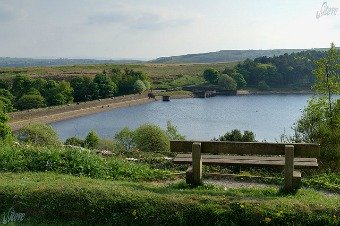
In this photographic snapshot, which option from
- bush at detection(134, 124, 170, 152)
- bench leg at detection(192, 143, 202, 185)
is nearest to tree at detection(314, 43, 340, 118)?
bench leg at detection(192, 143, 202, 185)

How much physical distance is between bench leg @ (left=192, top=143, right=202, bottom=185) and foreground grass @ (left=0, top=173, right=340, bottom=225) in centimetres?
43

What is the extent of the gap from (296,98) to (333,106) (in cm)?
12259

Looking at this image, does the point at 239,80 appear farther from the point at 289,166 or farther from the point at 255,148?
the point at 289,166

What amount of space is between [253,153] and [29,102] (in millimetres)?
95073

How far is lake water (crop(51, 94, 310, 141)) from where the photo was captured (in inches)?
3019

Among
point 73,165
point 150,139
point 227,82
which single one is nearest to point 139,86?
point 227,82

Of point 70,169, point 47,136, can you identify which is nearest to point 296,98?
point 47,136

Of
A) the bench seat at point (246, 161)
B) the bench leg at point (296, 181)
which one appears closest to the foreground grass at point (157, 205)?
the bench leg at point (296, 181)

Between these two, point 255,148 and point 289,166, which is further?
point 255,148

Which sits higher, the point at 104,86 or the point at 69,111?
the point at 104,86

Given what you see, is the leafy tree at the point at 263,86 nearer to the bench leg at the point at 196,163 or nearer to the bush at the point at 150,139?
the bush at the point at 150,139

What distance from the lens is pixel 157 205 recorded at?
7.76 meters

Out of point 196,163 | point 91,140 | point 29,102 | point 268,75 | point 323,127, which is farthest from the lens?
point 268,75

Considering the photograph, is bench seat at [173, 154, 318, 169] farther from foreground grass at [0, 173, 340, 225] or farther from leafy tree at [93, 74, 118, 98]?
leafy tree at [93, 74, 118, 98]
